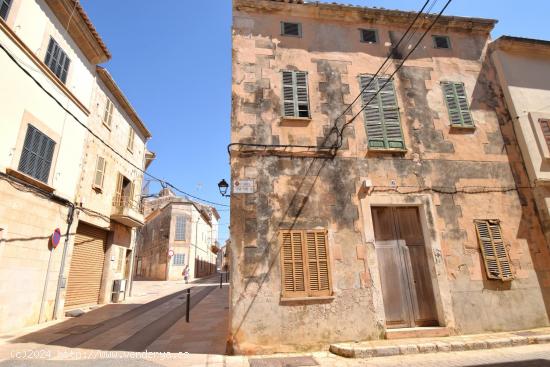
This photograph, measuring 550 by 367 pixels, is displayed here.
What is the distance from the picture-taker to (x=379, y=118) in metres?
8.41

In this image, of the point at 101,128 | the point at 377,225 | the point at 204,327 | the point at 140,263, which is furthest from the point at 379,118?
the point at 140,263

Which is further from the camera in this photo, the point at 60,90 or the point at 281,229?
the point at 60,90

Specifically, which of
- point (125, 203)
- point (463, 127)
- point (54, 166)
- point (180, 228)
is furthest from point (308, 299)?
point (180, 228)

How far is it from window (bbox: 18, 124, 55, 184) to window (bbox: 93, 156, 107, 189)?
2802mm

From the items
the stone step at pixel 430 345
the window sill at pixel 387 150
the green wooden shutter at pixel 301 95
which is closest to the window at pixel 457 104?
the window sill at pixel 387 150

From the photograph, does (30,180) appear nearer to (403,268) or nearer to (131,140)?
(131,140)

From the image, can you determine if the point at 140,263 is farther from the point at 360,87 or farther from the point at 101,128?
the point at 360,87

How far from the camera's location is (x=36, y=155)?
916 cm

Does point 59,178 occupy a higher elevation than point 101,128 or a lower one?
lower

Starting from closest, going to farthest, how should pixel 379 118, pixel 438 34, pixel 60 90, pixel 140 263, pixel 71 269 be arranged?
1. pixel 379 118
2. pixel 438 34
3. pixel 60 90
4. pixel 71 269
5. pixel 140 263

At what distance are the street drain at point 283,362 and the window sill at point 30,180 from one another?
8.04 meters

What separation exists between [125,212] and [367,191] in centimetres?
1170

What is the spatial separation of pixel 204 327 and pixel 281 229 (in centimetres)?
422

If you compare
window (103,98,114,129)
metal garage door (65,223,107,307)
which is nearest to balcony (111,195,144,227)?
metal garage door (65,223,107,307)
